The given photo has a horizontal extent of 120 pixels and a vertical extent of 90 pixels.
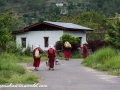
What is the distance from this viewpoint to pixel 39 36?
39188mm

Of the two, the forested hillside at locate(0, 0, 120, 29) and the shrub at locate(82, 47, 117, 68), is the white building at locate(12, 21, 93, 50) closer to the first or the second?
the shrub at locate(82, 47, 117, 68)

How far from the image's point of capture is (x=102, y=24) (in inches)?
2350

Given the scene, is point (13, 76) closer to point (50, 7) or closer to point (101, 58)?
point (101, 58)

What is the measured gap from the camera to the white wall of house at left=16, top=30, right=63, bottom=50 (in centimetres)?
3838

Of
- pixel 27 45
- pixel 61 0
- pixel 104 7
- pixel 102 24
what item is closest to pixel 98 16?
pixel 102 24

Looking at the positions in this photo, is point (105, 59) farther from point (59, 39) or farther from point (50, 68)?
point (59, 39)

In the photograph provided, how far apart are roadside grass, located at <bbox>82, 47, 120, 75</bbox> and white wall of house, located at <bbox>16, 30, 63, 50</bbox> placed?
1478cm

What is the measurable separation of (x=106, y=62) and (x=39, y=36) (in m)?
20.0

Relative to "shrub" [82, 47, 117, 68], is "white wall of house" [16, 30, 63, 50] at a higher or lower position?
higher

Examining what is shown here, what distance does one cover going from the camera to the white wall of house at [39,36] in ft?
126

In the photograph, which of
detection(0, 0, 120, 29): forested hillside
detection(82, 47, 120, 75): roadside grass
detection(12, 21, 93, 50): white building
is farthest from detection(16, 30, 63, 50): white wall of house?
detection(0, 0, 120, 29): forested hillside

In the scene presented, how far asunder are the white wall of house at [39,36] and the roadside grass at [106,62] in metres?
14.8

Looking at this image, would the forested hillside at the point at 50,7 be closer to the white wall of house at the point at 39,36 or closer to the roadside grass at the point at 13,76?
the white wall of house at the point at 39,36

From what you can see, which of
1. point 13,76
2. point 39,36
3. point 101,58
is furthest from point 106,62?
point 39,36
